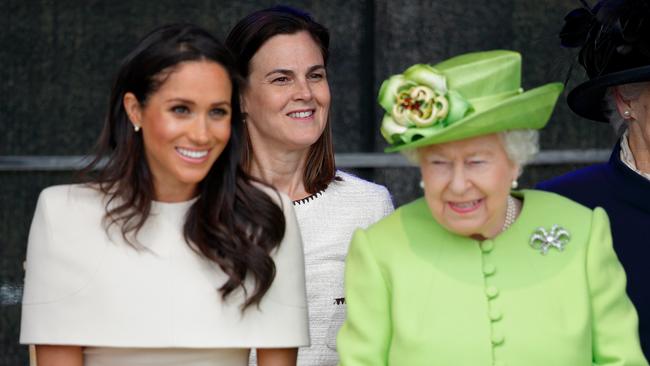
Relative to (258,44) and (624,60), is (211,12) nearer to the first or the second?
(258,44)

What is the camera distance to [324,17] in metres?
5.99

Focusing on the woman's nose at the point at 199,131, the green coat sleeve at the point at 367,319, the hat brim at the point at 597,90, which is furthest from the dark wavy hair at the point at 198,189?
the hat brim at the point at 597,90

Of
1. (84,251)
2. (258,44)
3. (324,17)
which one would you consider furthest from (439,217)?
(324,17)

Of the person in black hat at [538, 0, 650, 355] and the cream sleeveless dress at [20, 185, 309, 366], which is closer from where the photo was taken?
the cream sleeveless dress at [20, 185, 309, 366]

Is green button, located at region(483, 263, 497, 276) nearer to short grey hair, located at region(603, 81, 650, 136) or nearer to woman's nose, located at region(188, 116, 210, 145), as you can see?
woman's nose, located at region(188, 116, 210, 145)

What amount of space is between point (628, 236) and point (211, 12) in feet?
7.16

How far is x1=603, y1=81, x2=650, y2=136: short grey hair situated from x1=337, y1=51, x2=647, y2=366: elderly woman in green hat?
75cm

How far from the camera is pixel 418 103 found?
3750 mm

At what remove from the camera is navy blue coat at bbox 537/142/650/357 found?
4.41 m

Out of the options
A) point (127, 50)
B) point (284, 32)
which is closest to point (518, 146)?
point (284, 32)

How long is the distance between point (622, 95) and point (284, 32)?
43.8 inches

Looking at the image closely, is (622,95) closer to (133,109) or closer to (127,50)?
(133,109)

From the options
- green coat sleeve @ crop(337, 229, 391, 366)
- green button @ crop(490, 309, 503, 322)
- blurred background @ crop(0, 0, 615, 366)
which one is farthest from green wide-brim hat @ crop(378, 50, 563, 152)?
blurred background @ crop(0, 0, 615, 366)

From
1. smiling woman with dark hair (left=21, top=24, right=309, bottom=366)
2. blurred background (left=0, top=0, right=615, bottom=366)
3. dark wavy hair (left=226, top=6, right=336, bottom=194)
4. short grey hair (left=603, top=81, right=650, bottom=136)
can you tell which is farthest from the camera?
blurred background (left=0, top=0, right=615, bottom=366)
